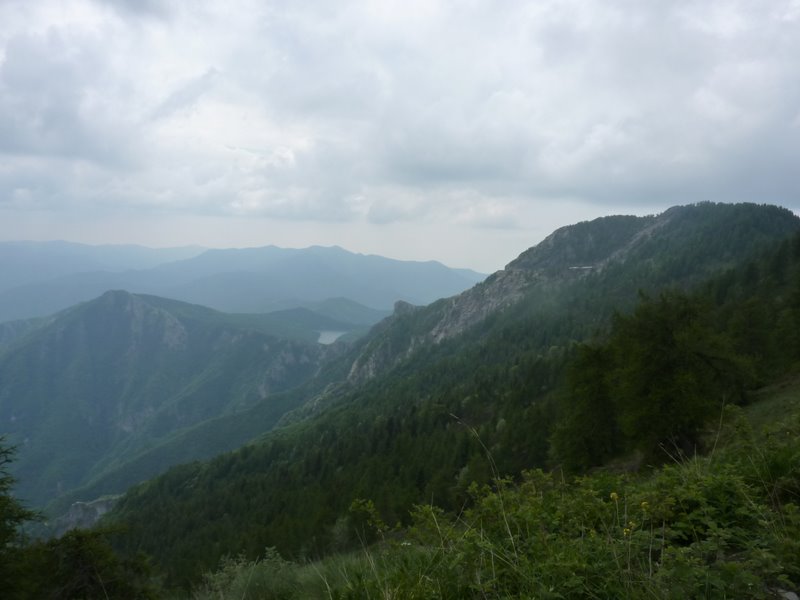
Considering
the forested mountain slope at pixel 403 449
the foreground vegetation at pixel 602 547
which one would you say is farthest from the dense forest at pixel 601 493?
the forested mountain slope at pixel 403 449

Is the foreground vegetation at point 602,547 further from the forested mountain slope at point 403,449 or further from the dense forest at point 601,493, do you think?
the forested mountain slope at point 403,449

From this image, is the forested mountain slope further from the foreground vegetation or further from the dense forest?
the foreground vegetation

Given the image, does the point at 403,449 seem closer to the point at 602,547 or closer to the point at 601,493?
the point at 601,493

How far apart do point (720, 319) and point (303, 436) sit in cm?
12433

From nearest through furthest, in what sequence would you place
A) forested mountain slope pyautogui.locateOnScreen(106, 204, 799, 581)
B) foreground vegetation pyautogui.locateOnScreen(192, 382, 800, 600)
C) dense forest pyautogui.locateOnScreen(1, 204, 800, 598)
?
foreground vegetation pyautogui.locateOnScreen(192, 382, 800, 600)
dense forest pyautogui.locateOnScreen(1, 204, 800, 598)
forested mountain slope pyautogui.locateOnScreen(106, 204, 799, 581)

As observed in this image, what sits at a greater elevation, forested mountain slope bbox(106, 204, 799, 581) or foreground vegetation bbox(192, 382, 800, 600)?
foreground vegetation bbox(192, 382, 800, 600)

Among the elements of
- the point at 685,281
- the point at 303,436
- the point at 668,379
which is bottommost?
the point at 303,436

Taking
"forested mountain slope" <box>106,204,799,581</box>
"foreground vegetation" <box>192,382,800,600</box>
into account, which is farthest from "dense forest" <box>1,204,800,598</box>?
"forested mountain slope" <box>106,204,799,581</box>

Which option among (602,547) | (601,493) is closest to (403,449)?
(601,493)

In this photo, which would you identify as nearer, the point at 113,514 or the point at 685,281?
the point at 113,514

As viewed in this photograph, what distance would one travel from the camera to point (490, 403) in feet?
322

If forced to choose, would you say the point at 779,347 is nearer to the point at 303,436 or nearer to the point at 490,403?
the point at 490,403

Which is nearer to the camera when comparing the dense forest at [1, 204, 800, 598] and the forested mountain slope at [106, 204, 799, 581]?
the dense forest at [1, 204, 800, 598]

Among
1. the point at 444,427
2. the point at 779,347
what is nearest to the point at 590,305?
the point at 444,427
